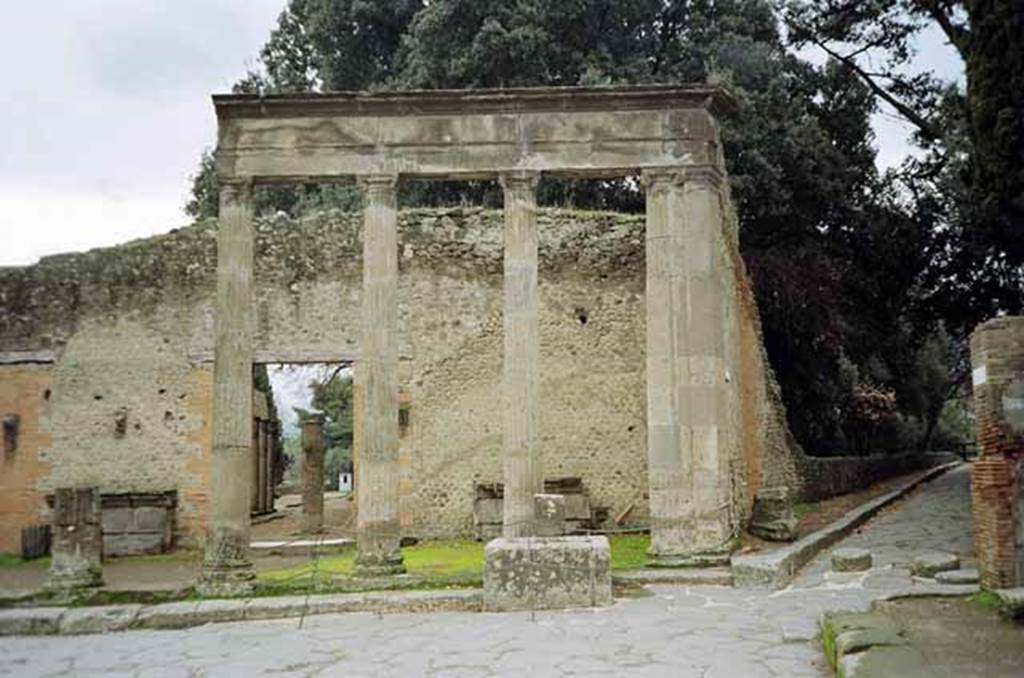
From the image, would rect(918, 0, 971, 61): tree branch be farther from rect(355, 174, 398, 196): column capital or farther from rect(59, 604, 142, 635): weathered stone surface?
rect(59, 604, 142, 635): weathered stone surface

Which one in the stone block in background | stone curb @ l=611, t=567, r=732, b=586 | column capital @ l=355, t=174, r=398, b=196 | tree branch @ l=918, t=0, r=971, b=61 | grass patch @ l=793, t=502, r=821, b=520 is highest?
tree branch @ l=918, t=0, r=971, b=61

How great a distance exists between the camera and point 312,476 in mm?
19141

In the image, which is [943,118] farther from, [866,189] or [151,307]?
[151,307]

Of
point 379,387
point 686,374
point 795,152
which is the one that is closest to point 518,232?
point 379,387

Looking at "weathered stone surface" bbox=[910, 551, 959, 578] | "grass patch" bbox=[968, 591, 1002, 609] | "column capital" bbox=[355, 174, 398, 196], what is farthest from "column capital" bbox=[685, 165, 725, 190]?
"grass patch" bbox=[968, 591, 1002, 609]

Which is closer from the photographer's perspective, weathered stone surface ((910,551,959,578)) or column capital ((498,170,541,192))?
weathered stone surface ((910,551,959,578))

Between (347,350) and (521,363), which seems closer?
(521,363)

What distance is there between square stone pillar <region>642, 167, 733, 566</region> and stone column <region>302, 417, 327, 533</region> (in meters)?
8.25

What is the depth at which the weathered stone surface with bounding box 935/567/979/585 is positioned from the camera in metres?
8.65

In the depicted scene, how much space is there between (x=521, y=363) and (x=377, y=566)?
2.65m

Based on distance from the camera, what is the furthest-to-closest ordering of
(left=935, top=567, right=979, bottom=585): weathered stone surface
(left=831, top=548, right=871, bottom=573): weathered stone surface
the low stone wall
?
the low stone wall
(left=831, top=548, right=871, bottom=573): weathered stone surface
(left=935, top=567, right=979, bottom=585): weathered stone surface

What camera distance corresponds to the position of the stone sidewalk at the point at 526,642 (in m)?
7.18

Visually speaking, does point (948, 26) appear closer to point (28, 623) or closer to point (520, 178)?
point (520, 178)

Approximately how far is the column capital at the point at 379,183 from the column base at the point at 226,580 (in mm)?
4255
